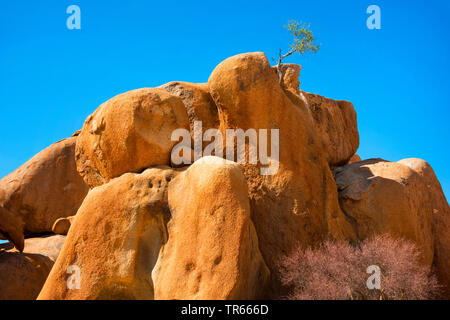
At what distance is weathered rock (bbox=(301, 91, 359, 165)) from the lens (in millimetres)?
11414

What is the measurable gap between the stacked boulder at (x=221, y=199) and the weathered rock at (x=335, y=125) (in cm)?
4

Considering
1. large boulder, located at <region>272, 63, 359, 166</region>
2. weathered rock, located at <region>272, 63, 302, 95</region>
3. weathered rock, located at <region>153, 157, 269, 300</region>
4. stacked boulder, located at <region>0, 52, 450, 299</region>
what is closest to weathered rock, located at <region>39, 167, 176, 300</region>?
stacked boulder, located at <region>0, 52, 450, 299</region>

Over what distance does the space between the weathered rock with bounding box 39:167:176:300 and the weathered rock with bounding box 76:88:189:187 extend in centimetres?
73

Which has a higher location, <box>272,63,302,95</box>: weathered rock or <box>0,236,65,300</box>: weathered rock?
<box>272,63,302,95</box>: weathered rock

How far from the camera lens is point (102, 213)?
8.00m

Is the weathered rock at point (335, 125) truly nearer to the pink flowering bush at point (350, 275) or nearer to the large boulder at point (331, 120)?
the large boulder at point (331, 120)

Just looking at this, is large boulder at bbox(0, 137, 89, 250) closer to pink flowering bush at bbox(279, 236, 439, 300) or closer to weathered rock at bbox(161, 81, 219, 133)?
weathered rock at bbox(161, 81, 219, 133)

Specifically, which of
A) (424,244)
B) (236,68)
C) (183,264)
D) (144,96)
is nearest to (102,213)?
(183,264)

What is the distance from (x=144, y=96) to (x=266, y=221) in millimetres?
3209

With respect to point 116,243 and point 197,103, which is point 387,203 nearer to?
point 197,103

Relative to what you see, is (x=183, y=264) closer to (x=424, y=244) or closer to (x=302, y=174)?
(x=302, y=174)

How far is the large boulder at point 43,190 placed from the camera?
14.7 meters

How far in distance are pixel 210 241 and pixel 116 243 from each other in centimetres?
170

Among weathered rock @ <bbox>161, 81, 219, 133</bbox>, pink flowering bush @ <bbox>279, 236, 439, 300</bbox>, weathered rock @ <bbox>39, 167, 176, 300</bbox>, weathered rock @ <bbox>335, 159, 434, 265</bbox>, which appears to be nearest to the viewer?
pink flowering bush @ <bbox>279, 236, 439, 300</bbox>
